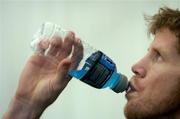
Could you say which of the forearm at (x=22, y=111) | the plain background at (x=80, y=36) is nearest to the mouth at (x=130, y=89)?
the forearm at (x=22, y=111)

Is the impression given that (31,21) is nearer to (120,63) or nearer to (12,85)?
(12,85)

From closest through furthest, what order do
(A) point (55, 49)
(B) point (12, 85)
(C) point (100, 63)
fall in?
(C) point (100, 63) → (A) point (55, 49) → (B) point (12, 85)

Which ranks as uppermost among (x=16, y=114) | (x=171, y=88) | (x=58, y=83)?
(x=171, y=88)

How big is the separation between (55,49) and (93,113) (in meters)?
0.55

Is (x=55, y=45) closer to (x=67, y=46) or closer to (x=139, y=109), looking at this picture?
(x=67, y=46)

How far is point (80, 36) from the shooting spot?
1.59 m

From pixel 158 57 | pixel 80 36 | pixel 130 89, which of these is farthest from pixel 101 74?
pixel 80 36

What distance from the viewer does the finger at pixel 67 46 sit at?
1.10 m

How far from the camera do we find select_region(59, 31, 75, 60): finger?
110 cm

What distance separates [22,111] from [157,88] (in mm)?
500

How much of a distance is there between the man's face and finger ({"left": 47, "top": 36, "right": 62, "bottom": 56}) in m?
0.28

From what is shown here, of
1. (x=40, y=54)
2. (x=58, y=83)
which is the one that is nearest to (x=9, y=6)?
(x=40, y=54)

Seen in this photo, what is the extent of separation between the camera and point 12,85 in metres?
1.59

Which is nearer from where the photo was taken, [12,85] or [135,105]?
[135,105]
